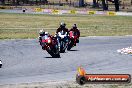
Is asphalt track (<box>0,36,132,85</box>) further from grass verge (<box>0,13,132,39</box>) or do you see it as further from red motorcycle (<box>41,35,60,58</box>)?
grass verge (<box>0,13,132,39</box>)

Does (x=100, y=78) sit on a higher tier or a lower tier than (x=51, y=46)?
higher

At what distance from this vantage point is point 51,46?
26406 mm

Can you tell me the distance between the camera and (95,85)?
1692 cm

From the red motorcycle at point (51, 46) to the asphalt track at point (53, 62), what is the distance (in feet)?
1.13

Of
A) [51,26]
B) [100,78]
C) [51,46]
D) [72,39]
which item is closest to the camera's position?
[100,78]

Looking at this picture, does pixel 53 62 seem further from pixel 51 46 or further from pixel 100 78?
pixel 100 78

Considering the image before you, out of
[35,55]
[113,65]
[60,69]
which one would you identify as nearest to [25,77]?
[60,69]

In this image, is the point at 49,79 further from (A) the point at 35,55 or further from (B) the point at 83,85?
(A) the point at 35,55

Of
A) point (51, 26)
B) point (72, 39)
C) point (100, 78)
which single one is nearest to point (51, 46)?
point (72, 39)

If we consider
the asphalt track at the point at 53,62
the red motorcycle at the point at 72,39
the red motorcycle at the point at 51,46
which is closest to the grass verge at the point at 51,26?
the red motorcycle at the point at 72,39

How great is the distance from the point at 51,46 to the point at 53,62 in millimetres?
2436

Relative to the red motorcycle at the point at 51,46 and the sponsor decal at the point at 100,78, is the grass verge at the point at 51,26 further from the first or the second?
the sponsor decal at the point at 100,78

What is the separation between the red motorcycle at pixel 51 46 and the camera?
26141 millimetres

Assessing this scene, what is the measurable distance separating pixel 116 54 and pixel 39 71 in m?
8.63
